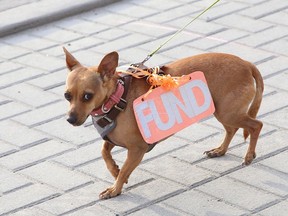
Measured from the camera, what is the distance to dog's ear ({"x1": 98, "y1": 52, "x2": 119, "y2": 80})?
613 centimetres

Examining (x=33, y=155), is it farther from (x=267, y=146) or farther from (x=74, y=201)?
(x=267, y=146)

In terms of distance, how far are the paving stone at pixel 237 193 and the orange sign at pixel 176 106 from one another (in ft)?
1.56

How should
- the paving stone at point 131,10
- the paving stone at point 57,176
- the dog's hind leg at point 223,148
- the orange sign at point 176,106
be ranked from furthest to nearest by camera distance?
the paving stone at point 131,10 < the dog's hind leg at point 223,148 < the paving stone at point 57,176 < the orange sign at point 176,106

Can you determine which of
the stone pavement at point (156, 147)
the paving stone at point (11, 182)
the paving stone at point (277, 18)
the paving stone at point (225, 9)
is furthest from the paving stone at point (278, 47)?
the paving stone at point (11, 182)

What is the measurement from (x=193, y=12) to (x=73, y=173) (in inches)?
132

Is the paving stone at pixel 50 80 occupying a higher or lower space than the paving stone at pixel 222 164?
higher

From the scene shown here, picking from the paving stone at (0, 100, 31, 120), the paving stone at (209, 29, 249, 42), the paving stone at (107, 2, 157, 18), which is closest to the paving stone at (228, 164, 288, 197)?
the paving stone at (0, 100, 31, 120)

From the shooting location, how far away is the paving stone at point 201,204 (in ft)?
20.3

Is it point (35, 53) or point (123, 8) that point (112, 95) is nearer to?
point (35, 53)

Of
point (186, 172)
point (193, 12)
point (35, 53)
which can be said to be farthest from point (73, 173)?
point (193, 12)

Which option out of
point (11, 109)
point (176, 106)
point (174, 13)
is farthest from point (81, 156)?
point (174, 13)

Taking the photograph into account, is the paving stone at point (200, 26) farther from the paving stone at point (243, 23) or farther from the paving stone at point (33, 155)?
the paving stone at point (33, 155)

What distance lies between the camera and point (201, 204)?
631 cm

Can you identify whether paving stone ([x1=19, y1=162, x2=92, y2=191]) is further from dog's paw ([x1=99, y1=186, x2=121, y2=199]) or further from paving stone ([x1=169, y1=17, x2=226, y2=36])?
paving stone ([x1=169, y1=17, x2=226, y2=36])
